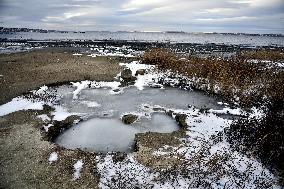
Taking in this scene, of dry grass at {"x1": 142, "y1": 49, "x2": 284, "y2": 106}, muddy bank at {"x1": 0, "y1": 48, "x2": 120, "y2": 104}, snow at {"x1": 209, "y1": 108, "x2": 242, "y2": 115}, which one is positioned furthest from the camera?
muddy bank at {"x1": 0, "y1": 48, "x2": 120, "y2": 104}

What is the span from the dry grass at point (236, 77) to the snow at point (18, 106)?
21.7 feet

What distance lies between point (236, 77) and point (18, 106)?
8.02 metres

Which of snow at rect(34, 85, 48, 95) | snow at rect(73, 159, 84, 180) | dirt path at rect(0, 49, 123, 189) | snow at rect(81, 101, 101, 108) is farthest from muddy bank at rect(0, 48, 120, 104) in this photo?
snow at rect(73, 159, 84, 180)

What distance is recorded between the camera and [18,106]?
30.6 feet

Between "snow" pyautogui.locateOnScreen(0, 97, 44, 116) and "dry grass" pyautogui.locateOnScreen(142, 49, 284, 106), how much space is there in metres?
6.61

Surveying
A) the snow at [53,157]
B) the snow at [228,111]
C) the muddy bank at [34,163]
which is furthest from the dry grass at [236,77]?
the snow at [53,157]

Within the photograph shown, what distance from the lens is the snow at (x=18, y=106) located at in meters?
8.97

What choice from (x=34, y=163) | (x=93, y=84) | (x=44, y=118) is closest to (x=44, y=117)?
(x=44, y=118)

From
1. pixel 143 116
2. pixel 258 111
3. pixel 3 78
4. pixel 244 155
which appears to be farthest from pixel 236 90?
pixel 3 78

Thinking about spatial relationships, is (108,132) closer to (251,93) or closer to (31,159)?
(31,159)

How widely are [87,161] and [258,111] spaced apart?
19.9 feet

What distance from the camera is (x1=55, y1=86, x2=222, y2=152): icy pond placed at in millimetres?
7340

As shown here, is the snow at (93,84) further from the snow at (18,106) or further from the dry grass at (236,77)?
the dry grass at (236,77)

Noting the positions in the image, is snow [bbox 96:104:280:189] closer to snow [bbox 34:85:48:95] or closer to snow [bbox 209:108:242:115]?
snow [bbox 209:108:242:115]
